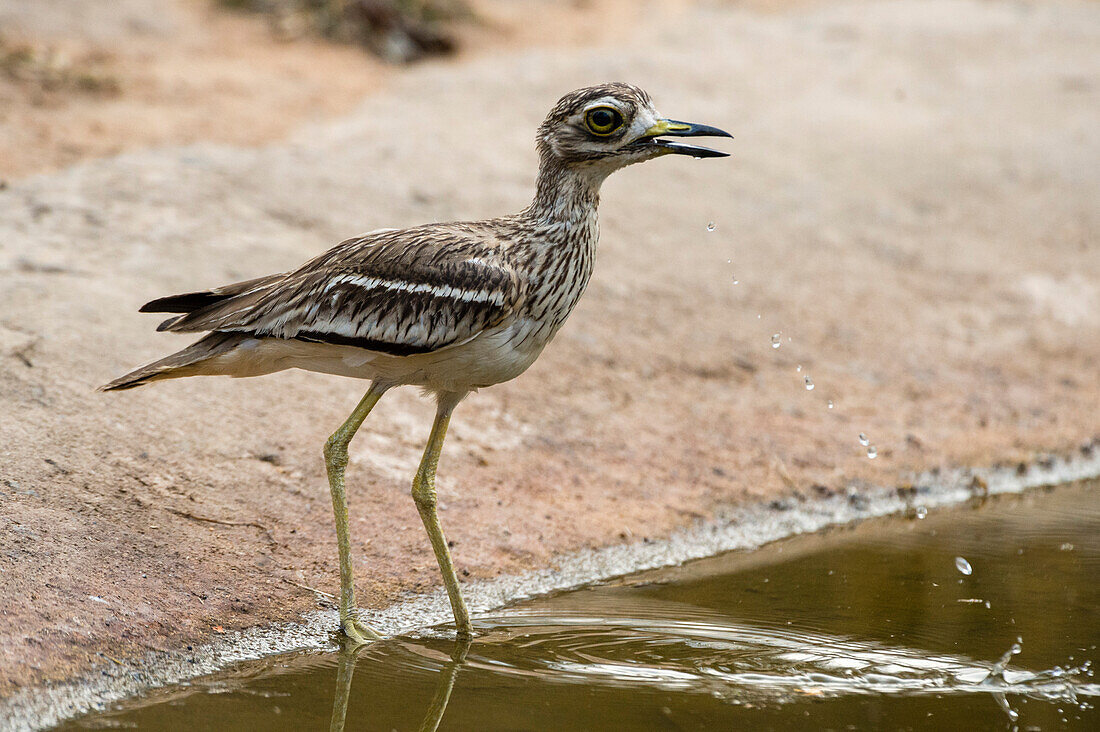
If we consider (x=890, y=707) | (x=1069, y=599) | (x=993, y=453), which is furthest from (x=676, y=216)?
(x=890, y=707)

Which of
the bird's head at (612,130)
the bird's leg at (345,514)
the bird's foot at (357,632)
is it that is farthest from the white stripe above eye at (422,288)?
the bird's foot at (357,632)

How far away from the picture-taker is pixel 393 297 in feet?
16.0

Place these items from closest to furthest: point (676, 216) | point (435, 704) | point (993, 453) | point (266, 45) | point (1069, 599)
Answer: point (435, 704) < point (1069, 599) < point (993, 453) < point (676, 216) < point (266, 45)

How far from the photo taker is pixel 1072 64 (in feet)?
40.7

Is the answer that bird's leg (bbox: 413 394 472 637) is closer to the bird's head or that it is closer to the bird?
the bird

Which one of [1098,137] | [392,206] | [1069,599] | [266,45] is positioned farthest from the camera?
[266,45]

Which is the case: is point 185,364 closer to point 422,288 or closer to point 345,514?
point 345,514

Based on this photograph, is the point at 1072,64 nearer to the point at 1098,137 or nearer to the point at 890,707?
the point at 1098,137

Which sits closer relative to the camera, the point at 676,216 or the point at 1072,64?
the point at 676,216

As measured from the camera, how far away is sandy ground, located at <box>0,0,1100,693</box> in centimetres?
520

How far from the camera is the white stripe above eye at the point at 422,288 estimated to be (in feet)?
15.6

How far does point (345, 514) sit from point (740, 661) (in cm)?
158

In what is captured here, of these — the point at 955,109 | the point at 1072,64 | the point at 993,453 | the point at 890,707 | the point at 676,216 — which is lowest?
the point at 890,707

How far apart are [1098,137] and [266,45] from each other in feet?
24.3
